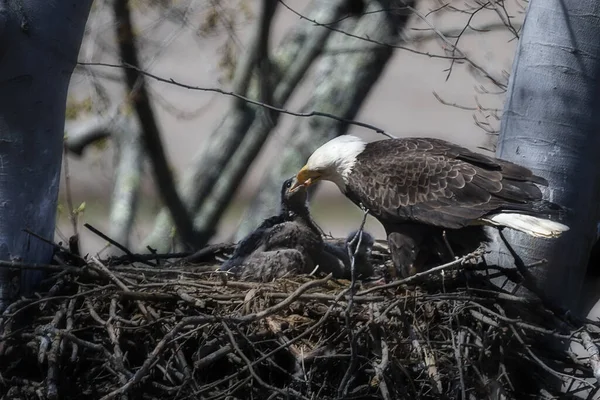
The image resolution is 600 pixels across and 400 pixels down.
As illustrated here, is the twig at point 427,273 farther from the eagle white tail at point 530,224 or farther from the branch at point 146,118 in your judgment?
the branch at point 146,118

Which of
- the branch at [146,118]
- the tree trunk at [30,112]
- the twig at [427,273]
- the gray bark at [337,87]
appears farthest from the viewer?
the gray bark at [337,87]

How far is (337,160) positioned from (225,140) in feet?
8.83

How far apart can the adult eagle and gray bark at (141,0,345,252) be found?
98.9 inches

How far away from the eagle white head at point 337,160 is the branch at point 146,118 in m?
1.48

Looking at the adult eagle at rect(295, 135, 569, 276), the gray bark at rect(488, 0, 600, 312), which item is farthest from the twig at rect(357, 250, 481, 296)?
the gray bark at rect(488, 0, 600, 312)

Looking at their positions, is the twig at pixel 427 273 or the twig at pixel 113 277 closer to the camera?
the twig at pixel 427 273

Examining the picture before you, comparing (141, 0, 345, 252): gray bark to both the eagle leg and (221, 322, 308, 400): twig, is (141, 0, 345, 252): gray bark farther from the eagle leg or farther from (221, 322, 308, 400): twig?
(221, 322, 308, 400): twig

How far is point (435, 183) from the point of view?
18.8ft

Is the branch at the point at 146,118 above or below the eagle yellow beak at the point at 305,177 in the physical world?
above

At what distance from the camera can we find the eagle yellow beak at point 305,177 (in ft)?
21.4

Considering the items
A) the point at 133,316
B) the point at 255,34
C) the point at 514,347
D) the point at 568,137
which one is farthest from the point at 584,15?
the point at 255,34

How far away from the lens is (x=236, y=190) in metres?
8.71

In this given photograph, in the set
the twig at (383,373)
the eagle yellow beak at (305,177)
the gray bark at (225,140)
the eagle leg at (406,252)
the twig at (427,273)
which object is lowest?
the twig at (383,373)

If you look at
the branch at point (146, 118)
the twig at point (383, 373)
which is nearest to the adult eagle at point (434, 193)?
the twig at point (383, 373)
